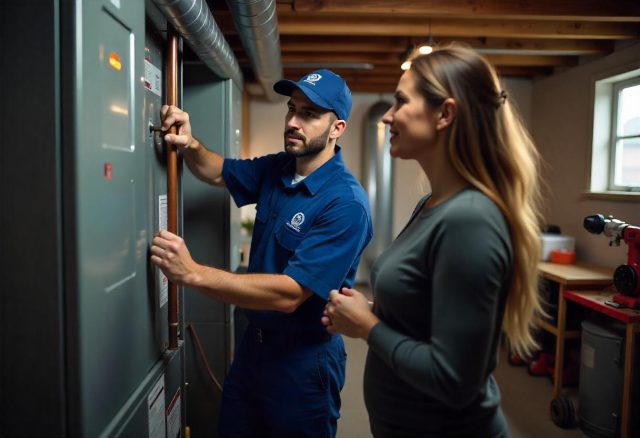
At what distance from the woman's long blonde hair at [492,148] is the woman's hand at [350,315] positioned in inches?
11.7

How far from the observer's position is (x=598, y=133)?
3.80 metres

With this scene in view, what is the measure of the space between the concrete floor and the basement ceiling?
2.45 metres

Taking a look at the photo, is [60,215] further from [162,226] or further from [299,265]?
[299,265]

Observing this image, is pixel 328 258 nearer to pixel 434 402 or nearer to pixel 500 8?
pixel 434 402

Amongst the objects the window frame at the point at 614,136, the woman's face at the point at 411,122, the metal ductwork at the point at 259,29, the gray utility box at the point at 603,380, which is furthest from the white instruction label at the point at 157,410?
the window frame at the point at 614,136

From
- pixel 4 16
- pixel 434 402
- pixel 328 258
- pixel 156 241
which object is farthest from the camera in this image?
pixel 328 258

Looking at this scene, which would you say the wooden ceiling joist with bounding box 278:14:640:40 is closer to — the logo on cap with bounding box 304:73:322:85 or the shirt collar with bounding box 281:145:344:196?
the logo on cap with bounding box 304:73:322:85

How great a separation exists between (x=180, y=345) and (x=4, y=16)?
3.74 feet

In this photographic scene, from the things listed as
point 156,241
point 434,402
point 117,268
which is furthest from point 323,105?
point 434,402

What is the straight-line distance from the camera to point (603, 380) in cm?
265

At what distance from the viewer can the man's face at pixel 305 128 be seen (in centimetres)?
164

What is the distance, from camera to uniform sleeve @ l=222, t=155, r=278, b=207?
5.96 feet

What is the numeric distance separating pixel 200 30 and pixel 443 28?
7.46 ft

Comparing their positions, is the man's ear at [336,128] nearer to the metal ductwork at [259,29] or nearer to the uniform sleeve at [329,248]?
the uniform sleeve at [329,248]
